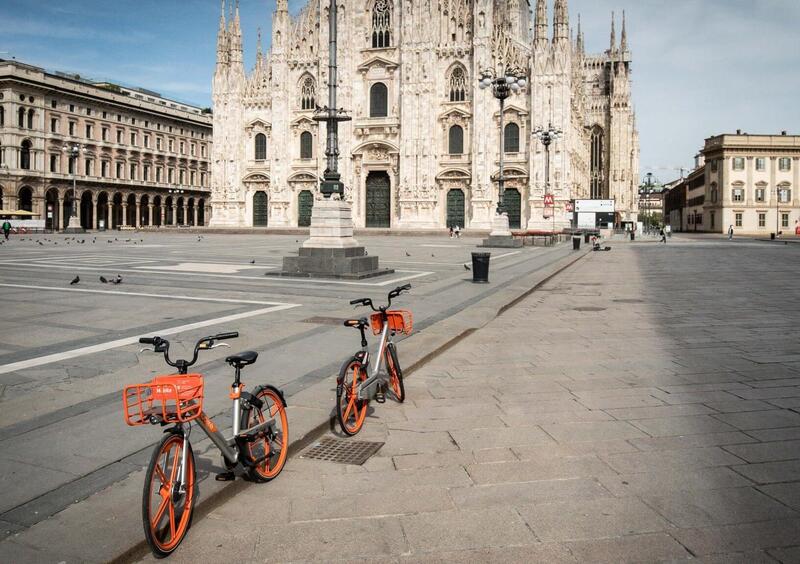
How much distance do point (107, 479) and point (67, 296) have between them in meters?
9.42

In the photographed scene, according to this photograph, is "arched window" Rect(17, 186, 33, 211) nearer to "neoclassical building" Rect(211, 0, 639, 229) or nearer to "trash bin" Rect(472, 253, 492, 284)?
"neoclassical building" Rect(211, 0, 639, 229)

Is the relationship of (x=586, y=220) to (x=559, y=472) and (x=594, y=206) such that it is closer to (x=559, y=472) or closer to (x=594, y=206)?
(x=594, y=206)

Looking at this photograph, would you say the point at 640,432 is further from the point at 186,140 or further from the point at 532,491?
the point at 186,140

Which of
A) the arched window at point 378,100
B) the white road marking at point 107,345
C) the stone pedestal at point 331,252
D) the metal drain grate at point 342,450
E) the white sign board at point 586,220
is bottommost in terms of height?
the metal drain grate at point 342,450

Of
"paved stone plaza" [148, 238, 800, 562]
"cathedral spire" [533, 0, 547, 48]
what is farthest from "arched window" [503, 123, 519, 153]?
"paved stone plaza" [148, 238, 800, 562]

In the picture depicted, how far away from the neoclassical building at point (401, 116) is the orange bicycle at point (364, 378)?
43.2m

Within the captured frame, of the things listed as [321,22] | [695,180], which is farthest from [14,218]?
[695,180]

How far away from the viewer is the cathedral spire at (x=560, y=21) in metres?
47.5

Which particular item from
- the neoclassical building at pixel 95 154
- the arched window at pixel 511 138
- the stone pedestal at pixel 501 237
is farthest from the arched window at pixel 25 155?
the stone pedestal at pixel 501 237

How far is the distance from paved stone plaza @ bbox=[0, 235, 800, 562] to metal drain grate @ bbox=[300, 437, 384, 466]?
0.40 ft

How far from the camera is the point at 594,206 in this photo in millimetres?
50719

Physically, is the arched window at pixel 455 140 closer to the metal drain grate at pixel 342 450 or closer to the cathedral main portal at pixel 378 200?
the cathedral main portal at pixel 378 200

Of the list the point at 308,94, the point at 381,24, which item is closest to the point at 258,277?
the point at 308,94

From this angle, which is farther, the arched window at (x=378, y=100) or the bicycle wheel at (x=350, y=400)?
the arched window at (x=378, y=100)
